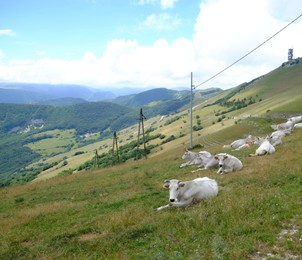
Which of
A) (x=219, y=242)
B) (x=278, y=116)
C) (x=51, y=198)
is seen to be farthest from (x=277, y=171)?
(x=278, y=116)

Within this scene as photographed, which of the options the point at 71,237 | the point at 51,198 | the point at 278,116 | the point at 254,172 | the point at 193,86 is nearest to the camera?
the point at 71,237

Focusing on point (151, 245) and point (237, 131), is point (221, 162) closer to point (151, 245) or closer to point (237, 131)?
point (151, 245)

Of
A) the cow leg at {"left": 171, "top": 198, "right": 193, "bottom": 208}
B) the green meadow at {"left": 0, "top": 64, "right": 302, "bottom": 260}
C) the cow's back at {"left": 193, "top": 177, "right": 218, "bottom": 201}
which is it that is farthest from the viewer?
the cow's back at {"left": 193, "top": 177, "right": 218, "bottom": 201}

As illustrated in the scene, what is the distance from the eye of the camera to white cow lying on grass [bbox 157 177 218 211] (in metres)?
13.0

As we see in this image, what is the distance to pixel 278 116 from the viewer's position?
66.0 meters

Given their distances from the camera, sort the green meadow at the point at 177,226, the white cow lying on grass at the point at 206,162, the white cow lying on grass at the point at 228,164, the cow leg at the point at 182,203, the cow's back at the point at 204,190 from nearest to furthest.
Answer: the green meadow at the point at 177,226
the cow leg at the point at 182,203
the cow's back at the point at 204,190
the white cow lying on grass at the point at 228,164
the white cow lying on grass at the point at 206,162

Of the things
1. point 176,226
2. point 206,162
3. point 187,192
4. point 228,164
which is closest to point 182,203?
point 187,192

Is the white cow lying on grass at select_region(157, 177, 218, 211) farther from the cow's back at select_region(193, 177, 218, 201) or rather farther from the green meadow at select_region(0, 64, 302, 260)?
the green meadow at select_region(0, 64, 302, 260)

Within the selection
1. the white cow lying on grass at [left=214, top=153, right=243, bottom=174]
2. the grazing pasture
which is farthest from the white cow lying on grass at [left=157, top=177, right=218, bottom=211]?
the white cow lying on grass at [left=214, top=153, right=243, bottom=174]

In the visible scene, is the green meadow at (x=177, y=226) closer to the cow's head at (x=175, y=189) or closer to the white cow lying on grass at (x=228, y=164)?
the cow's head at (x=175, y=189)

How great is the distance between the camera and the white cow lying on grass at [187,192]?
13.0 m

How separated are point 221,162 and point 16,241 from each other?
11.6 m

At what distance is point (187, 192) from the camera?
43.9ft

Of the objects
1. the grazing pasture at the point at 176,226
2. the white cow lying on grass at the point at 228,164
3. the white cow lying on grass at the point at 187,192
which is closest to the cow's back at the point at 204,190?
the white cow lying on grass at the point at 187,192
